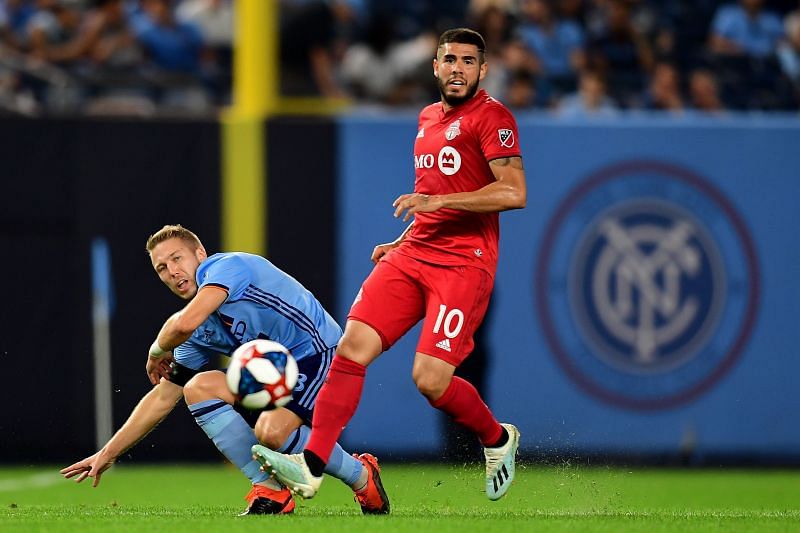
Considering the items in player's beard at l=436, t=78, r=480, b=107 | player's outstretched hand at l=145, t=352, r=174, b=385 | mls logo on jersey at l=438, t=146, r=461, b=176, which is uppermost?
player's beard at l=436, t=78, r=480, b=107

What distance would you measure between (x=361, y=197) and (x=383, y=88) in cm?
185

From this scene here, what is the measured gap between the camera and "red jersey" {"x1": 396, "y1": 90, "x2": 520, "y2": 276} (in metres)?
7.63

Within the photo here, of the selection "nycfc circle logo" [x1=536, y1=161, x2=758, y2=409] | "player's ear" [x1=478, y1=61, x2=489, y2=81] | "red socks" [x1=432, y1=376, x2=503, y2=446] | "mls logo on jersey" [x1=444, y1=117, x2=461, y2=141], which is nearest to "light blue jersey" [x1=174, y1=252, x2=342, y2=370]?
"red socks" [x1=432, y1=376, x2=503, y2=446]

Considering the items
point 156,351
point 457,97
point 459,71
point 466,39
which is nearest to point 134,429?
point 156,351

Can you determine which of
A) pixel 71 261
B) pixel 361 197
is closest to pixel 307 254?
pixel 361 197

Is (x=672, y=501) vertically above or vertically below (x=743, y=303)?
below

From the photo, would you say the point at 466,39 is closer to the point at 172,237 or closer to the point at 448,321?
the point at 448,321

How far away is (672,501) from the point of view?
1032cm

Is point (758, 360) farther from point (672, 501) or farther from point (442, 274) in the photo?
point (442, 274)

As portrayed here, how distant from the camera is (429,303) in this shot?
762cm

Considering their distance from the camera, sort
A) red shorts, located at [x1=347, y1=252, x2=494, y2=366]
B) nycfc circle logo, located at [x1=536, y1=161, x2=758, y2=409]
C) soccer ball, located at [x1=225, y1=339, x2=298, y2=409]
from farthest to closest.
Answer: nycfc circle logo, located at [x1=536, y1=161, x2=758, y2=409] → red shorts, located at [x1=347, y1=252, x2=494, y2=366] → soccer ball, located at [x1=225, y1=339, x2=298, y2=409]

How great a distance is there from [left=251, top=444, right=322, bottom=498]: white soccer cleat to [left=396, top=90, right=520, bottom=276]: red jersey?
130cm

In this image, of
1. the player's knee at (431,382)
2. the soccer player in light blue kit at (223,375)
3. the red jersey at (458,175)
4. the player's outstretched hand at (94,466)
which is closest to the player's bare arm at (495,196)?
the red jersey at (458,175)

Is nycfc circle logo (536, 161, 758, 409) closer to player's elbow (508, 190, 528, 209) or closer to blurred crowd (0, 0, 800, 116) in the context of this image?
blurred crowd (0, 0, 800, 116)
